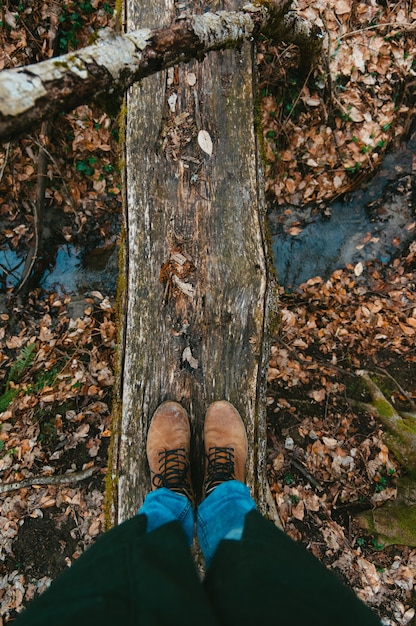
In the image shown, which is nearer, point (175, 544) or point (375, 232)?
point (175, 544)

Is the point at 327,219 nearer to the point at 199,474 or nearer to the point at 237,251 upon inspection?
the point at 237,251

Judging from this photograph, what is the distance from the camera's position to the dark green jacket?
1.19 meters

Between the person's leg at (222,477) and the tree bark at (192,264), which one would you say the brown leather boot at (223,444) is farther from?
the tree bark at (192,264)

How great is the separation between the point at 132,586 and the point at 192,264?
1853mm

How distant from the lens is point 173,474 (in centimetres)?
235

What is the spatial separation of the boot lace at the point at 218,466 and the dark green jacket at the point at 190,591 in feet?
2.37

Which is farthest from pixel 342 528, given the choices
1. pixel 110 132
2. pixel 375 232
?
pixel 110 132

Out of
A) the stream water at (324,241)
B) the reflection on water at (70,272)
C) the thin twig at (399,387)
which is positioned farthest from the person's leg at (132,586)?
the stream water at (324,241)

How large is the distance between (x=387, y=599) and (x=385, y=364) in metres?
2.05

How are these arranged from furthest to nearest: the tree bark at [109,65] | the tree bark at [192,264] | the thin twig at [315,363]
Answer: the thin twig at [315,363] → the tree bark at [192,264] → the tree bark at [109,65]

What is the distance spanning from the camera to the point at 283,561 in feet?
4.74

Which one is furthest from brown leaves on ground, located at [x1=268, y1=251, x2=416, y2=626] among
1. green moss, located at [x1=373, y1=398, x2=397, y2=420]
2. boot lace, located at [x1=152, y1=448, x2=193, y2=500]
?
boot lace, located at [x1=152, y1=448, x2=193, y2=500]

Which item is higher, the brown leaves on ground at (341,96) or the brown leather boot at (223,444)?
the brown leaves on ground at (341,96)

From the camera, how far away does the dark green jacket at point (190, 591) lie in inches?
46.8
